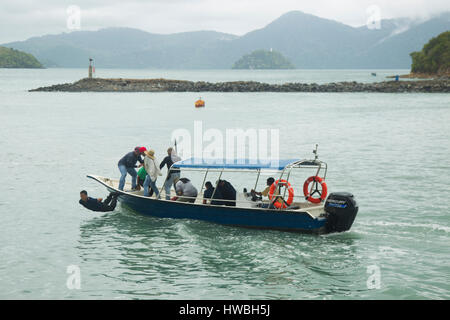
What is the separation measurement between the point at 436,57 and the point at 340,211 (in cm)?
14094

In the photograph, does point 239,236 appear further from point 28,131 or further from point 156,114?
point 156,114

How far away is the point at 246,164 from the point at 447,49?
5477 inches

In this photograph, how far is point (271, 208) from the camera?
61.5 ft

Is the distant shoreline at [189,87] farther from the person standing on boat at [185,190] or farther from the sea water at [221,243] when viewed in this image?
the person standing on boat at [185,190]

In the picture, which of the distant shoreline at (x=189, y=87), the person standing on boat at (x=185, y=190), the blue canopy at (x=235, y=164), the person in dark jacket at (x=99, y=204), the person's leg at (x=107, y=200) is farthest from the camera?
the distant shoreline at (x=189, y=87)

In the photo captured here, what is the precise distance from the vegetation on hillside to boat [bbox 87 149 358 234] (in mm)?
133266

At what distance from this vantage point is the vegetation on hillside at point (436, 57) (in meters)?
140

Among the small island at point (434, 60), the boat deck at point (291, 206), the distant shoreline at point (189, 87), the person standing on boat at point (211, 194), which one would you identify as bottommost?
the boat deck at point (291, 206)

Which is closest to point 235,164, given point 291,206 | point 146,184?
point 291,206

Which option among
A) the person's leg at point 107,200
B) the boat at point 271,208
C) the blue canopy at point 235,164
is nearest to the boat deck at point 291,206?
the boat at point 271,208

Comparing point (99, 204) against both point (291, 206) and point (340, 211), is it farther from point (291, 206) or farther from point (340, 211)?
point (340, 211)

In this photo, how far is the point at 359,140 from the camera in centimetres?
4594

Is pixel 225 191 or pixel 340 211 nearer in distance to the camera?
pixel 340 211

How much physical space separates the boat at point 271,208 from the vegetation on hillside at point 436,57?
5247 inches
